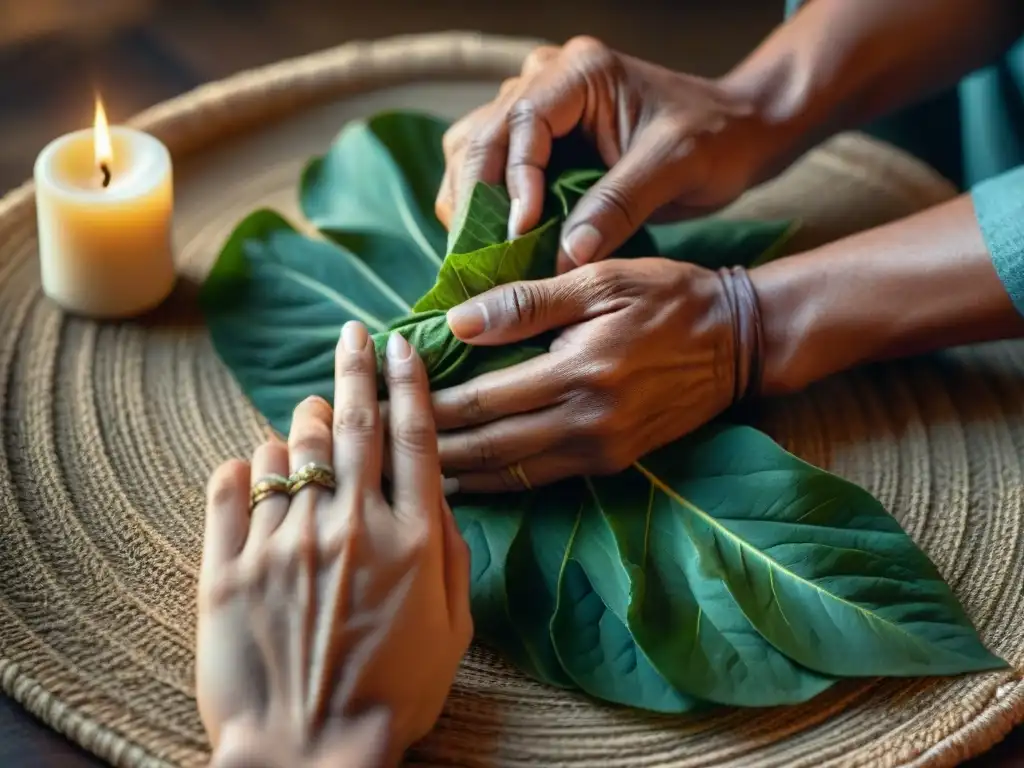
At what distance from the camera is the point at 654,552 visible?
25.8 inches

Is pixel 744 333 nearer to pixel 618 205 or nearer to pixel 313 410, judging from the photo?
pixel 618 205

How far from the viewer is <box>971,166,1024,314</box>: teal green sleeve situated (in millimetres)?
717

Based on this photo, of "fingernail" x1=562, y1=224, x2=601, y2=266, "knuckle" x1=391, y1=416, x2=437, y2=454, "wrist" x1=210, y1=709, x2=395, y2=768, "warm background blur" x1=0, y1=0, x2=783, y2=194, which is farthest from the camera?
"warm background blur" x1=0, y1=0, x2=783, y2=194

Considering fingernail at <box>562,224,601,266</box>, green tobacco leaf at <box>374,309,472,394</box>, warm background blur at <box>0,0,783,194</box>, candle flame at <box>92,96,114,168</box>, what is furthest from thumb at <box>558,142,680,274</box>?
warm background blur at <box>0,0,783,194</box>

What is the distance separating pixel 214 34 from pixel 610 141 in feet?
2.29

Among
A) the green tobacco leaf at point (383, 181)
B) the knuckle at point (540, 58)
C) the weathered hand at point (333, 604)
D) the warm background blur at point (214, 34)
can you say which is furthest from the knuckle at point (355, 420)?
the warm background blur at point (214, 34)

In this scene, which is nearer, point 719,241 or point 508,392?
point 508,392

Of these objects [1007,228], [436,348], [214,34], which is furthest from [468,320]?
[214,34]

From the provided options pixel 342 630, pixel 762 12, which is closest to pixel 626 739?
pixel 342 630

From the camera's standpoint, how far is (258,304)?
81 cm

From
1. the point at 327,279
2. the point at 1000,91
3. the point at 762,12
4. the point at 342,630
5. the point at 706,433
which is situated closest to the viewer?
the point at 342,630

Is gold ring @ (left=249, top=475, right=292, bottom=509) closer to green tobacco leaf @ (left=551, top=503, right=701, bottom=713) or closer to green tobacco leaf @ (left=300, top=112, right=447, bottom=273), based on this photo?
green tobacco leaf @ (left=551, top=503, right=701, bottom=713)

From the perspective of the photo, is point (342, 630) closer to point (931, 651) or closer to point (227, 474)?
point (227, 474)

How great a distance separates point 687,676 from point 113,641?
0.30 meters
